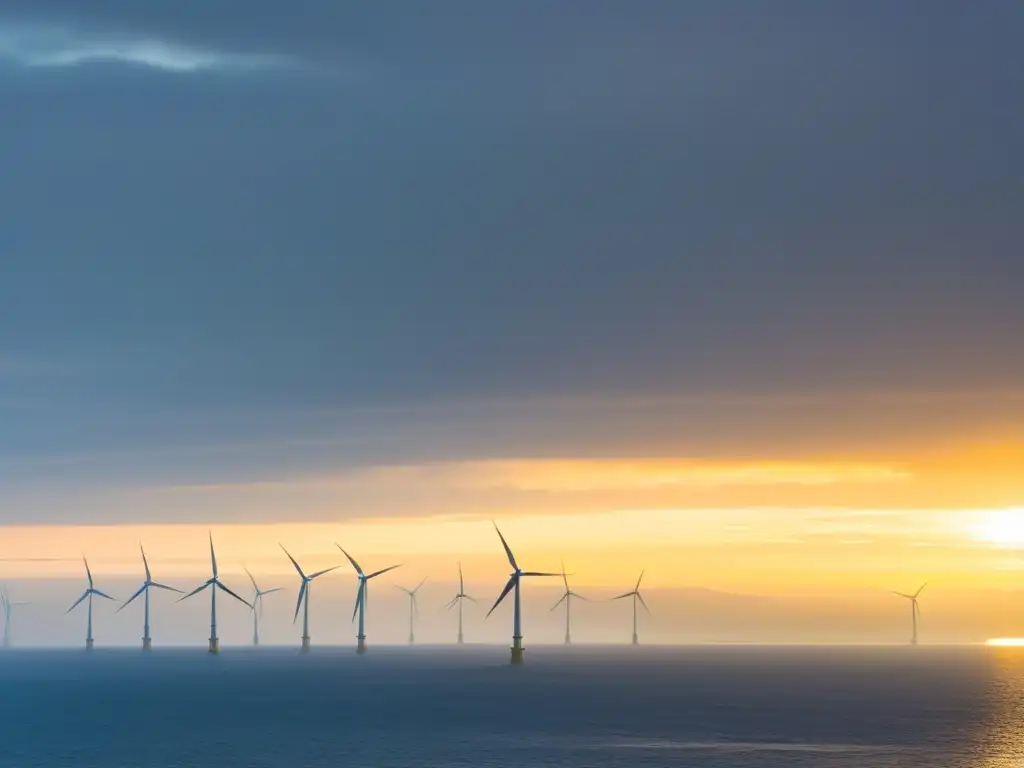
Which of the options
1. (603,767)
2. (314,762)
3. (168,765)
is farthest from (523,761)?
(168,765)

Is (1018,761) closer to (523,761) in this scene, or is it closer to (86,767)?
(523,761)

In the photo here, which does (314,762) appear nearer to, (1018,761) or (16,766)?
(16,766)

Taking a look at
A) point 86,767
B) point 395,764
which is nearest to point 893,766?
point 395,764

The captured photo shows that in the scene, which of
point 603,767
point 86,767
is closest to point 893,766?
point 603,767

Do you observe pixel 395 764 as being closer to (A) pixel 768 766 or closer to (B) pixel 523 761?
(B) pixel 523 761

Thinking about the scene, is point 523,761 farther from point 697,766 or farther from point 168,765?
point 168,765
